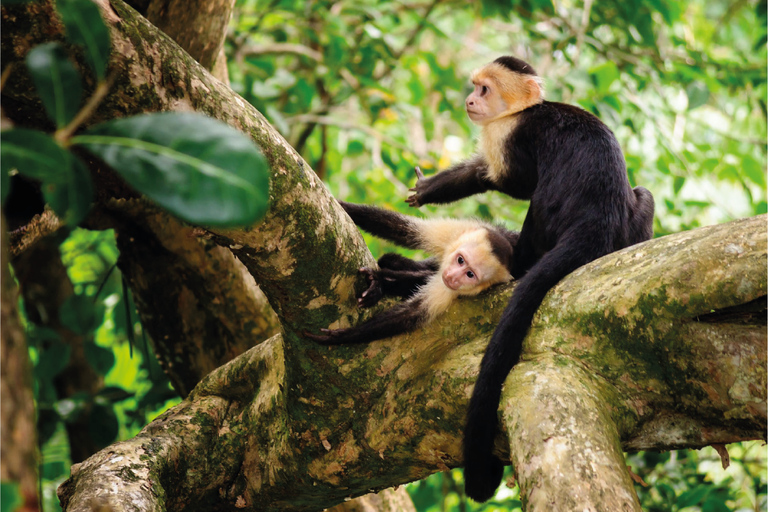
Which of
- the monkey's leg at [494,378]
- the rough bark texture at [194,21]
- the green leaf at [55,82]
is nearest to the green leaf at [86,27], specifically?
the green leaf at [55,82]

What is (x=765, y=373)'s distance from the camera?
64.4 inches

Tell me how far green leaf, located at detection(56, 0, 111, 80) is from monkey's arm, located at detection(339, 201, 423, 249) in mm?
1921

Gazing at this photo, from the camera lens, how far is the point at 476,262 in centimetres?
261

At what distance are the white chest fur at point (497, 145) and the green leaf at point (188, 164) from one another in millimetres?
2234

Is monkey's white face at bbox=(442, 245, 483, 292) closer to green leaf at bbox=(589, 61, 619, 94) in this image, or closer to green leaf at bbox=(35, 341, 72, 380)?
green leaf at bbox=(589, 61, 619, 94)

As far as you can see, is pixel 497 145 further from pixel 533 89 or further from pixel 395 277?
pixel 395 277

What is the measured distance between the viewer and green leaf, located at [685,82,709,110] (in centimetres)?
355

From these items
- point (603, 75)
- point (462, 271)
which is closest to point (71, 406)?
point (462, 271)

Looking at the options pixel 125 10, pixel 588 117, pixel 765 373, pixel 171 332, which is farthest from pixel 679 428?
pixel 171 332

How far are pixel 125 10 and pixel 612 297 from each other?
5.10 feet

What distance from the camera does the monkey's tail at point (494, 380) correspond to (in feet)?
6.05

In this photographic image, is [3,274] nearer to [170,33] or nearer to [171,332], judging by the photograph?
[170,33]

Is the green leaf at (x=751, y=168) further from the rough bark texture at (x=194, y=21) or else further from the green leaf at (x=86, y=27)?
the green leaf at (x=86, y=27)

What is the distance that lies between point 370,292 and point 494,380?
24.4 inches
